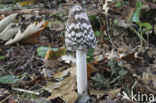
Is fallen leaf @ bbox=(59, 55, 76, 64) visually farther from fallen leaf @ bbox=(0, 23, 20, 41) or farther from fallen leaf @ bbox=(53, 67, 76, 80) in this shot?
fallen leaf @ bbox=(0, 23, 20, 41)

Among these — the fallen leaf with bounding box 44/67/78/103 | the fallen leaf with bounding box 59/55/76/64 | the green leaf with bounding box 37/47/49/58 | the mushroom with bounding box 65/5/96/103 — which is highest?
the mushroom with bounding box 65/5/96/103

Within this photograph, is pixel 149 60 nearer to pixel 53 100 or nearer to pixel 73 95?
pixel 73 95

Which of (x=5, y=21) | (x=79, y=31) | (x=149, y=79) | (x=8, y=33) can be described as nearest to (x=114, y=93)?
(x=149, y=79)

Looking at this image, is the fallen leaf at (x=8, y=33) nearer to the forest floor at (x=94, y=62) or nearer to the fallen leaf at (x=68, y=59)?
the forest floor at (x=94, y=62)

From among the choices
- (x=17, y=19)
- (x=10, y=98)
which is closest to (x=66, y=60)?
(x=10, y=98)

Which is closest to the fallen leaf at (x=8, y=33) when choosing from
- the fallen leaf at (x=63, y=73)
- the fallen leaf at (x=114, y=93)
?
the fallen leaf at (x=63, y=73)

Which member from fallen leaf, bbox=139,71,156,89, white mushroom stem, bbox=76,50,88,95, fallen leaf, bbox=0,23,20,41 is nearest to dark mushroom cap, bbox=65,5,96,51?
white mushroom stem, bbox=76,50,88,95
